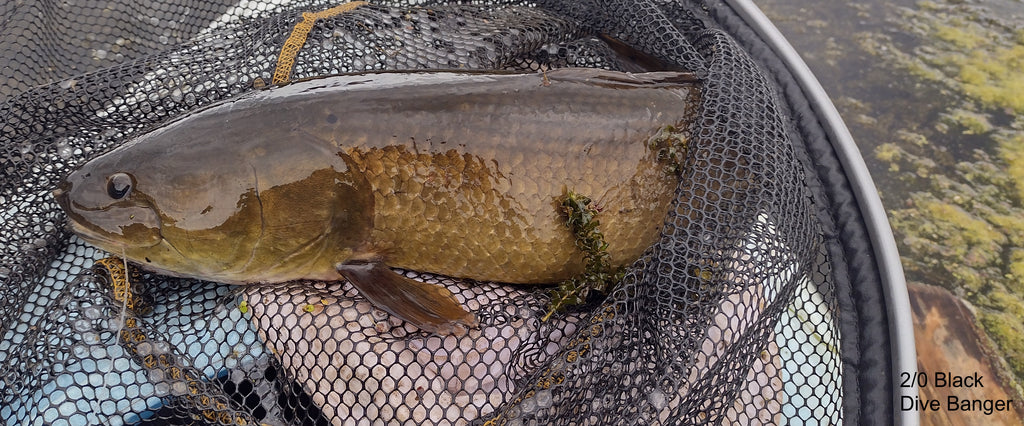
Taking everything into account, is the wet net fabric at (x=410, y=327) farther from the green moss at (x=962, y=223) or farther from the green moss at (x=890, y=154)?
the green moss at (x=890, y=154)

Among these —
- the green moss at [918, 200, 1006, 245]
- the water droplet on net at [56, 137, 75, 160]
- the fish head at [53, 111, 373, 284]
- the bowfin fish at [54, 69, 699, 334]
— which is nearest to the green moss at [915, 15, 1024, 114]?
the green moss at [918, 200, 1006, 245]

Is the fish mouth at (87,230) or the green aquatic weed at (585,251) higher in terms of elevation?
the green aquatic weed at (585,251)

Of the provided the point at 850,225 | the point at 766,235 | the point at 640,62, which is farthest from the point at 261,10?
the point at 850,225

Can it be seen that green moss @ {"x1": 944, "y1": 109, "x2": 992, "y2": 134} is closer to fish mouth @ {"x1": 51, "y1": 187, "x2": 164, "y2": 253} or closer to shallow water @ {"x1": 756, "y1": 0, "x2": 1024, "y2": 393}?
shallow water @ {"x1": 756, "y1": 0, "x2": 1024, "y2": 393}

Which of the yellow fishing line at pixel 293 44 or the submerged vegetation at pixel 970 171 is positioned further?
the submerged vegetation at pixel 970 171

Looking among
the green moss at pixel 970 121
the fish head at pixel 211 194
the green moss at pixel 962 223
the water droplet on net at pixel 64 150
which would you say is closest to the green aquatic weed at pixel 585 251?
the fish head at pixel 211 194

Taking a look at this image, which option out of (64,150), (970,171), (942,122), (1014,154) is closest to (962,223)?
(970,171)

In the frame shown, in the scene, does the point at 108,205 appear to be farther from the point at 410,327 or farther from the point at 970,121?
the point at 970,121

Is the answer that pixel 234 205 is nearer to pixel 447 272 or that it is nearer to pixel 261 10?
pixel 447 272
